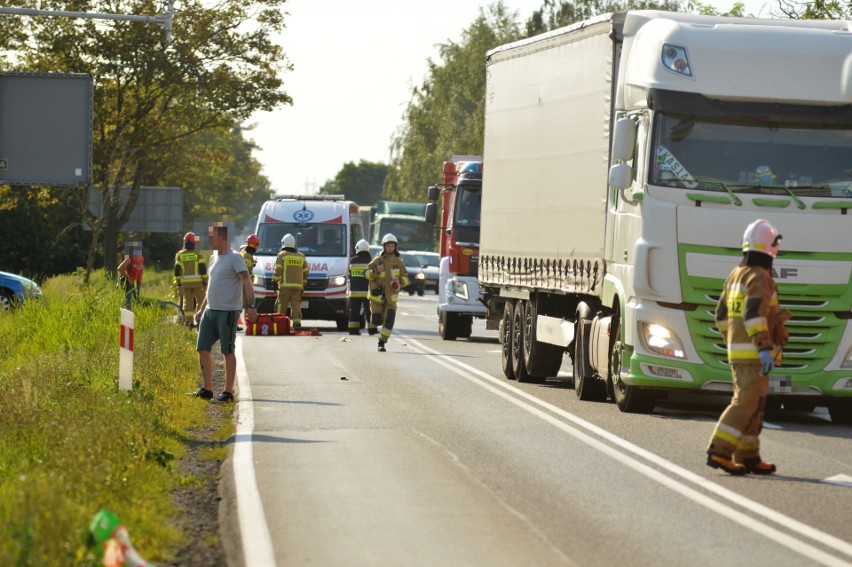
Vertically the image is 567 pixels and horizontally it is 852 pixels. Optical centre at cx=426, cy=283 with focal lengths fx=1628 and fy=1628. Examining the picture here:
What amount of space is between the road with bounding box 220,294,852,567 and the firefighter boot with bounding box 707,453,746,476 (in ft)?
0.33

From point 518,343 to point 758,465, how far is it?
27.8 ft

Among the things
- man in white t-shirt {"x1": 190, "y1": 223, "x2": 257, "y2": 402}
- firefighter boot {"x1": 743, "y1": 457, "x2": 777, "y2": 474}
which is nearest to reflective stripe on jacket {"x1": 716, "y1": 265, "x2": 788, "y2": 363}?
firefighter boot {"x1": 743, "y1": 457, "x2": 777, "y2": 474}

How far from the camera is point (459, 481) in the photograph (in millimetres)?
10633

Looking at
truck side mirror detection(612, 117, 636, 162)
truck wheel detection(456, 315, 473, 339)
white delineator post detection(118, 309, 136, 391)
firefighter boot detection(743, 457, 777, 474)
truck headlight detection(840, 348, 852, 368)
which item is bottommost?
truck wheel detection(456, 315, 473, 339)

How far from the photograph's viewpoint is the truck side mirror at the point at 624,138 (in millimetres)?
14609

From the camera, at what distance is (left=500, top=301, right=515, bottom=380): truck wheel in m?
19.8

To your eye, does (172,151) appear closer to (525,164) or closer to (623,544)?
(525,164)

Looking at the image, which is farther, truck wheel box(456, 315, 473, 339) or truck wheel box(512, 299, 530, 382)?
truck wheel box(456, 315, 473, 339)

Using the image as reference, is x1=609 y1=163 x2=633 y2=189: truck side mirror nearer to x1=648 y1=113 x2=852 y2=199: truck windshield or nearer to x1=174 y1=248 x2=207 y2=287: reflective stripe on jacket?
x1=648 y1=113 x2=852 y2=199: truck windshield

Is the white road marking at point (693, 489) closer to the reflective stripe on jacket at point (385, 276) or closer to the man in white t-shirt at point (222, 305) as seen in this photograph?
the man in white t-shirt at point (222, 305)

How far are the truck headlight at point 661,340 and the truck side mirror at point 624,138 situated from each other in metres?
1.56

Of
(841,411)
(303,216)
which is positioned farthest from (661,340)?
(303,216)

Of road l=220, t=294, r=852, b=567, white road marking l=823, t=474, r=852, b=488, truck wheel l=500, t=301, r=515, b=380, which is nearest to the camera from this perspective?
road l=220, t=294, r=852, b=567

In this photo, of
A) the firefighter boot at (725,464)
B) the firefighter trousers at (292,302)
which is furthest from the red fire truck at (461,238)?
the firefighter boot at (725,464)
